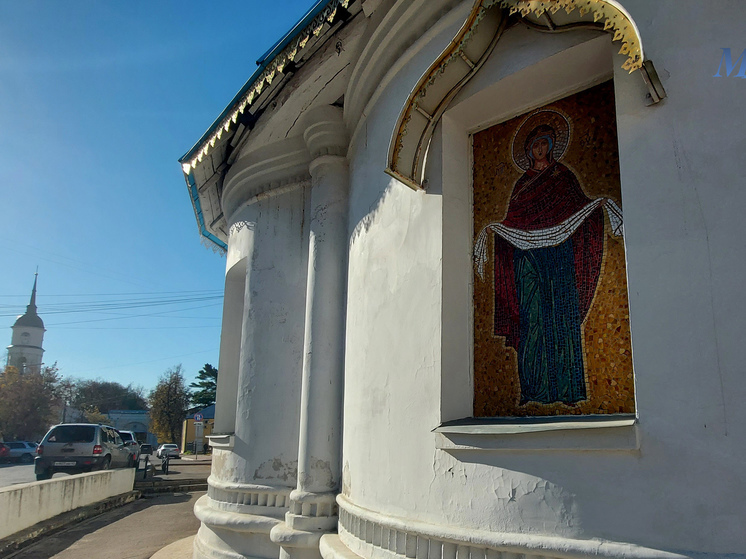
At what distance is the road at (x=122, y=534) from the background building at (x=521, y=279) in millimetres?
3095

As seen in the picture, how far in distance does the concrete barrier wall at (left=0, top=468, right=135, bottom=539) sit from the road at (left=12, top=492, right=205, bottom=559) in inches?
14.6

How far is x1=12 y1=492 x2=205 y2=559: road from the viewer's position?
25.3 ft

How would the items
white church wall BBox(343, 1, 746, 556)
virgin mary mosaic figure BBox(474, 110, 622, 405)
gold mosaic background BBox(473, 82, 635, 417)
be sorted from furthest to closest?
virgin mary mosaic figure BBox(474, 110, 622, 405)
gold mosaic background BBox(473, 82, 635, 417)
white church wall BBox(343, 1, 746, 556)

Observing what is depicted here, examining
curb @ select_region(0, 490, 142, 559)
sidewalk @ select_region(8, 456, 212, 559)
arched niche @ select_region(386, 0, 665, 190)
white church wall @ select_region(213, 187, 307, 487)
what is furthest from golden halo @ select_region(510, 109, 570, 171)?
curb @ select_region(0, 490, 142, 559)

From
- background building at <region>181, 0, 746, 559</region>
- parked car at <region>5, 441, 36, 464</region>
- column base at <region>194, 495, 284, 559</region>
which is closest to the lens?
background building at <region>181, 0, 746, 559</region>

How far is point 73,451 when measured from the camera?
14.3 meters

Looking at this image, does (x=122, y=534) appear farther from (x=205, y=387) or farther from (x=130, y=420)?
(x=130, y=420)

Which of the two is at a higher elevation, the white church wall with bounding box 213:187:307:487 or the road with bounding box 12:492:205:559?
the white church wall with bounding box 213:187:307:487

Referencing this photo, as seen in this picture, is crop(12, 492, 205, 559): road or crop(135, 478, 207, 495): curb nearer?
crop(12, 492, 205, 559): road

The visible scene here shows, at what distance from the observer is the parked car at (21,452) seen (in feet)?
104

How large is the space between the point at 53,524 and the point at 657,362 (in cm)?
949

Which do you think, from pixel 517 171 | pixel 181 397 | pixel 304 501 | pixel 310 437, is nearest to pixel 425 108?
pixel 517 171

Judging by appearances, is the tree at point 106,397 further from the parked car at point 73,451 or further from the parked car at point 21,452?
the parked car at point 73,451

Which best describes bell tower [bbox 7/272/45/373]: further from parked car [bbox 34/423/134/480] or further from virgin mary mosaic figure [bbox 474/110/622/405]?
virgin mary mosaic figure [bbox 474/110/622/405]
